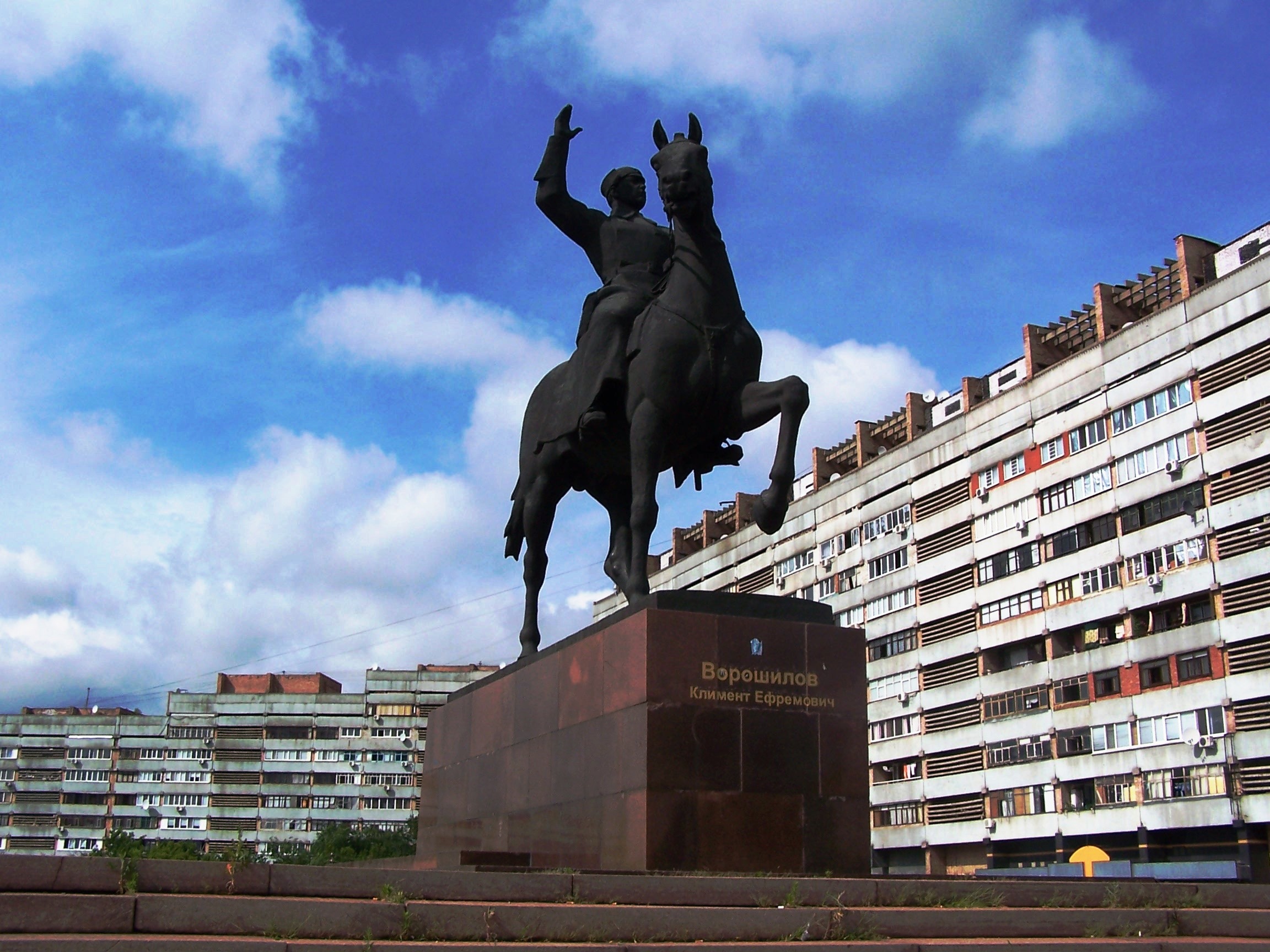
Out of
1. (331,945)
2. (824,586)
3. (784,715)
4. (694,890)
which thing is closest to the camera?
(331,945)

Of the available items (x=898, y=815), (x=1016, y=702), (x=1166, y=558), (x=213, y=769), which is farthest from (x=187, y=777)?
(x=1166, y=558)

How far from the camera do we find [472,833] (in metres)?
13.1

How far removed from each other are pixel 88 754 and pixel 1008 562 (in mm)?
72265

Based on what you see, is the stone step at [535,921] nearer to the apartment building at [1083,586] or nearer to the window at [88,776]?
the apartment building at [1083,586]

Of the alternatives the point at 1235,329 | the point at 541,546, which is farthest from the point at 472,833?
the point at 1235,329

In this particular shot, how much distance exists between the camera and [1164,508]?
162ft

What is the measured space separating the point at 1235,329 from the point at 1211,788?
55.5 feet

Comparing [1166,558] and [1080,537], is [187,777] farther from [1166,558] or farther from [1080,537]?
[1166,558]

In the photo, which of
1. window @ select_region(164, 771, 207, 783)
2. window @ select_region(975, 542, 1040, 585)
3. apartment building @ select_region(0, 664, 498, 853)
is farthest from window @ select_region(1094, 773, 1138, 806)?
window @ select_region(164, 771, 207, 783)

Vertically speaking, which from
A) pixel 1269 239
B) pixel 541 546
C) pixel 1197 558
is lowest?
pixel 541 546

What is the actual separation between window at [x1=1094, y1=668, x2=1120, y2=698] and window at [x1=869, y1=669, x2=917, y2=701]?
39.2 feet

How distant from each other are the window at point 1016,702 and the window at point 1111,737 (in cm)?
325

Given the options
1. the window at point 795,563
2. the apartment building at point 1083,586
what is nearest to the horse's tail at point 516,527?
the apartment building at point 1083,586

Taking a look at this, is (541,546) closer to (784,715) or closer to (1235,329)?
(784,715)
